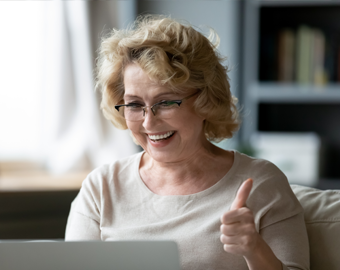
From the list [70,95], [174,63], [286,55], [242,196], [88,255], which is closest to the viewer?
[88,255]

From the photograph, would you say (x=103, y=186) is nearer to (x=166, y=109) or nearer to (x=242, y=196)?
(x=166, y=109)

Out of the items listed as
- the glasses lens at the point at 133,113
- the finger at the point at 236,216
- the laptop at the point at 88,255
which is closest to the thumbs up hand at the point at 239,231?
the finger at the point at 236,216

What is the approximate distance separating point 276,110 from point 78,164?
163cm

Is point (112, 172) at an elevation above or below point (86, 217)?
above

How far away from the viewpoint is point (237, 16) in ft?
11.0

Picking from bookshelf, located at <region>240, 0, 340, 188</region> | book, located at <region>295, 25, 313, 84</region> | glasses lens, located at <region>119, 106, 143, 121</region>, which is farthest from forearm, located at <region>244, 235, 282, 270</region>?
book, located at <region>295, 25, 313, 84</region>

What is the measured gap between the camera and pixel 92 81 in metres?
3.23

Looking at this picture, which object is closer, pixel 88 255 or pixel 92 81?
pixel 88 255

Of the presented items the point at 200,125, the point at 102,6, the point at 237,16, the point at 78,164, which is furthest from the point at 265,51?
the point at 200,125

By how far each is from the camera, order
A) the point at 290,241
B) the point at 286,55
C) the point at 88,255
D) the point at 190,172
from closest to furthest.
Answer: the point at 88,255, the point at 290,241, the point at 190,172, the point at 286,55

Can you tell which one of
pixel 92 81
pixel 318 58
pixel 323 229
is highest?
pixel 318 58

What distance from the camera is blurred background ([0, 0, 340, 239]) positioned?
3.16 metres

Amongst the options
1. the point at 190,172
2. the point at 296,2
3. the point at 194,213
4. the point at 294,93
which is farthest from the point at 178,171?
the point at 296,2

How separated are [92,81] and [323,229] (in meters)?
2.31
